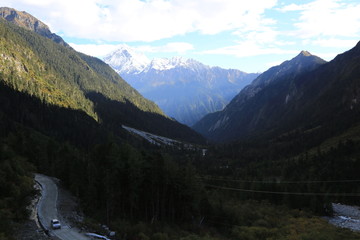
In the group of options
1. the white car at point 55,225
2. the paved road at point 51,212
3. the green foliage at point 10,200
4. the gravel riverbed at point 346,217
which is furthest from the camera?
the gravel riverbed at point 346,217

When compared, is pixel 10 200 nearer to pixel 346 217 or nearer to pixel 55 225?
pixel 55 225

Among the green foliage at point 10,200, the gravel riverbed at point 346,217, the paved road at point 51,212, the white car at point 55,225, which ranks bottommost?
the gravel riverbed at point 346,217

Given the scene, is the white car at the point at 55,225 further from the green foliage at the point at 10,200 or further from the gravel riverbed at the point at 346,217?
the gravel riverbed at the point at 346,217

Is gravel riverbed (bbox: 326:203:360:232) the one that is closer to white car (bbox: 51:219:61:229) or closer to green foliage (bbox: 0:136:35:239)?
white car (bbox: 51:219:61:229)

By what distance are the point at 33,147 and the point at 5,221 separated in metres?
60.8

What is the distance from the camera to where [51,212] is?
4012cm

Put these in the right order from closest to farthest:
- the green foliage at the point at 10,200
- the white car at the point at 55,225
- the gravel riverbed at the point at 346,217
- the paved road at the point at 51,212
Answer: the green foliage at the point at 10,200, the paved road at the point at 51,212, the white car at the point at 55,225, the gravel riverbed at the point at 346,217

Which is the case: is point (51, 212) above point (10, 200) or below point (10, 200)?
below

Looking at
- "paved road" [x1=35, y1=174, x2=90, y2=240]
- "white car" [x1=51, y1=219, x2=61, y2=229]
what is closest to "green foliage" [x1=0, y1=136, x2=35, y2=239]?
"paved road" [x1=35, y1=174, x2=90, y2=240]

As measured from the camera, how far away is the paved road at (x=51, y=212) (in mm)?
31922

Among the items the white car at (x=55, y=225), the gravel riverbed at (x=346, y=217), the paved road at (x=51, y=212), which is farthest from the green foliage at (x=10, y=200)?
the gravel riverbed at (x=346, y=217)

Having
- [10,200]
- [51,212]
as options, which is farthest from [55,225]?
[51,212]

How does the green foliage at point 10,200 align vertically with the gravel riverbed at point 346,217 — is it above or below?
above

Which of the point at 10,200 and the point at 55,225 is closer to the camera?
the point at 55,225
